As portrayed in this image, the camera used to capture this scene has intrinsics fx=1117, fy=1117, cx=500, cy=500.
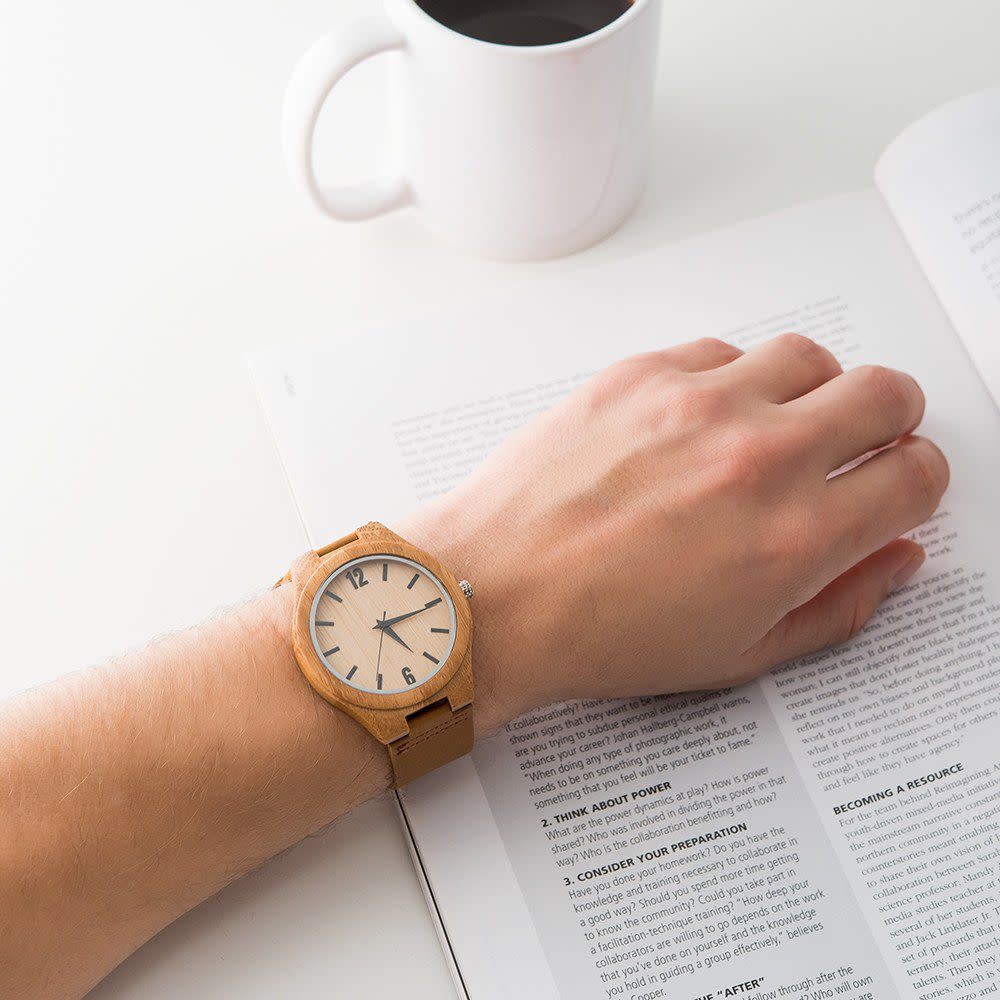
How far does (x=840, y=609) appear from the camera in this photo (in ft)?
2.10

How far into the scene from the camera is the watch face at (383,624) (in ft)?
1.80

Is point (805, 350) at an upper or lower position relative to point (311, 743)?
upper

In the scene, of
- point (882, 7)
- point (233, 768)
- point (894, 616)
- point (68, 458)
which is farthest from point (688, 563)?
point (882, 7)

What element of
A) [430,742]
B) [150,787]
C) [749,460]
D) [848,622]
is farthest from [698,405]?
[150,787]

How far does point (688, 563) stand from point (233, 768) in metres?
0.26

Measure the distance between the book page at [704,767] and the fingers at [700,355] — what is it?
0.16 ft

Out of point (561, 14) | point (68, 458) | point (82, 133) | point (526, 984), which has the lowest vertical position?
point (526, 984)

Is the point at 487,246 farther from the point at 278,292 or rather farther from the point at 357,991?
the point at 357,991

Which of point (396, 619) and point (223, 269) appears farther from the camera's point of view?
point (223, 269)

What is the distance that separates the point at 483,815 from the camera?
1.95 feet

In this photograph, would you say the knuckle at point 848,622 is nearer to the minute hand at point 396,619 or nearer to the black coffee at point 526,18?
the minute hand at point 396,619

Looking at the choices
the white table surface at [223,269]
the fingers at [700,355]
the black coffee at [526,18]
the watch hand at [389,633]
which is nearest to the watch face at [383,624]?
the watch hand at [389,633]

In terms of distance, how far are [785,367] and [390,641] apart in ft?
0.99

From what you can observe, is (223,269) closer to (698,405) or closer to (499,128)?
(499,128)
